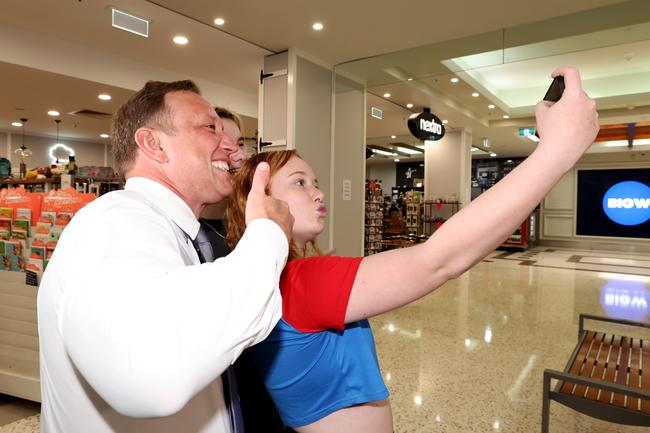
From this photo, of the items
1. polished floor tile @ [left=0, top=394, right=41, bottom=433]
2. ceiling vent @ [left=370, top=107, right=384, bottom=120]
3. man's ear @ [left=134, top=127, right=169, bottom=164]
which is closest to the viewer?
man's ear @ [left=134, top=127, right=169, bottom=164]

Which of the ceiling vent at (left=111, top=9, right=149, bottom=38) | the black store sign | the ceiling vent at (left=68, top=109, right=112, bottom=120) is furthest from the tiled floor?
the ceiling vent at (left=68, top=109, right=112, bottom=120)

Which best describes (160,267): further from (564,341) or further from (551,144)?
(564,341)

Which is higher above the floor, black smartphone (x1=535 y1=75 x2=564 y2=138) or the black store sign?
the black store sign

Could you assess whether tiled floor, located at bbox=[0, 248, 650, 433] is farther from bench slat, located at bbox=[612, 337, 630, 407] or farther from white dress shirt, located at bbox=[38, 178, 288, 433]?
white dress shirt, located at bbox=[38, 178, 288, 433]

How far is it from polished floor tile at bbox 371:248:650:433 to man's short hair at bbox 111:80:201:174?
236 centimetres

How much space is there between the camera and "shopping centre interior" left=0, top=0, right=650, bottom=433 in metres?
3.19

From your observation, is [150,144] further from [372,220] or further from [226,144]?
[372,220]

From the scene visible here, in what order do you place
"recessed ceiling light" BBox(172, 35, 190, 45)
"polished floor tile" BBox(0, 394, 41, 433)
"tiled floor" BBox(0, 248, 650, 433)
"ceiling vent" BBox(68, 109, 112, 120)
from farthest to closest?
"ceiling vent" BBox(68, 109, 112, 120)
"recessed ceiling light" BBox(172, 35, 190, 45)
"tiled floor" BBox(0, 248, 650, 433)
"polished floor tile" BBox(0, 394, 41, 433)

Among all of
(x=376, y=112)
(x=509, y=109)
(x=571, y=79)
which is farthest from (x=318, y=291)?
(x=509, y=109)

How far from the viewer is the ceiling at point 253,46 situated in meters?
4.55

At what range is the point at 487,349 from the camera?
13.2ft

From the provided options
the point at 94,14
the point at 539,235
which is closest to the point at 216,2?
the point at 94,14

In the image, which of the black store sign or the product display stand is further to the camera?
the product display stand

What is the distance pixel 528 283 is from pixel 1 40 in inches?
338
